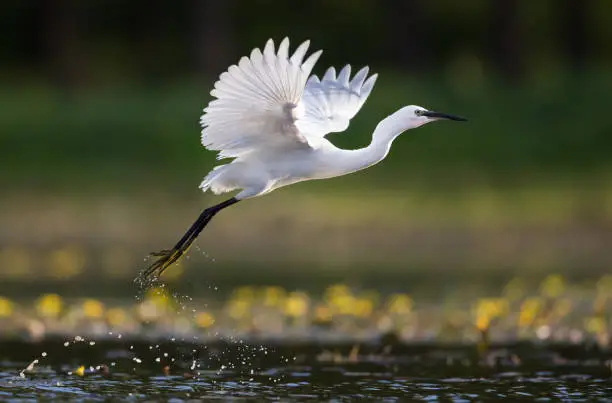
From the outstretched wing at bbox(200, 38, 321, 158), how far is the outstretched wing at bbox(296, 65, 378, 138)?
2.72ft

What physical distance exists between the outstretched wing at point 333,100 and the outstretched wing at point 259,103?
829 mm

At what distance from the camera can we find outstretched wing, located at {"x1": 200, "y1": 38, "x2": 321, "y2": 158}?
789cm

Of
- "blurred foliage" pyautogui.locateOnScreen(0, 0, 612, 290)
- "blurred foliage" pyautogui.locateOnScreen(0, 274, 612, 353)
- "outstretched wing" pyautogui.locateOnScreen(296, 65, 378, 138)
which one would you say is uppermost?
"blurred foliage" pyautogui.locateOnScreen(0, 0, 612, 290)

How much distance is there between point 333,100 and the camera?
9.48 meters

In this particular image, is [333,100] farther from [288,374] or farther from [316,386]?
[316,386]

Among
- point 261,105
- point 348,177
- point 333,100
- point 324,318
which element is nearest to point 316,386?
point 261,105

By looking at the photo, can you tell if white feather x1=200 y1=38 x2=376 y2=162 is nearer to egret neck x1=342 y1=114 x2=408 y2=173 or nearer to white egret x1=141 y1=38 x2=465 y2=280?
white egret x1=141 y1=38 x2=465 y2=280

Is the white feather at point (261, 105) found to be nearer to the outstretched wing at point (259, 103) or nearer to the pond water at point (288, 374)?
the outstretched wing at point (259, 103)

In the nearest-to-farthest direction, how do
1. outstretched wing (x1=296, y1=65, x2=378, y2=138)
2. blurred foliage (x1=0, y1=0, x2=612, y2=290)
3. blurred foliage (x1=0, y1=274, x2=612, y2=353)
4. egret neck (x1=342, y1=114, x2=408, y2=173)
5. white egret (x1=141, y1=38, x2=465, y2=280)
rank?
white egret (x1=141, y1=38, x2=465, y2=280), egret neck (x1=342, y1=114, x2=408, y2=173), outstretched wing (x1=296, y1=65, x2=378, y2=138), blurred foliage (x1=0, y1=274, x2=612, y2=353), blurred foliage (x1=0, y1=0, x2=612, y2=290)

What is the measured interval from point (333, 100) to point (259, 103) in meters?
1.35

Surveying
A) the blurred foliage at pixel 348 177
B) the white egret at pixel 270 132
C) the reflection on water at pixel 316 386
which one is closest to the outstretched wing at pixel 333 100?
the white egret at pixel 270 132

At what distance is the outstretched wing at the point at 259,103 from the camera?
7.89 m

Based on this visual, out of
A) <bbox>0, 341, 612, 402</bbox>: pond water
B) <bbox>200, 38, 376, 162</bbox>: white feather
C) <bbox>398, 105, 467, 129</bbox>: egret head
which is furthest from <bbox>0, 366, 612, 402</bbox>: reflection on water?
<bbox>398, 105, 467, 129</bbox>: egret head

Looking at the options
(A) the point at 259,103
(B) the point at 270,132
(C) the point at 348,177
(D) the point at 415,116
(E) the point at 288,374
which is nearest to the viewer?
(A) the point at 259,103
